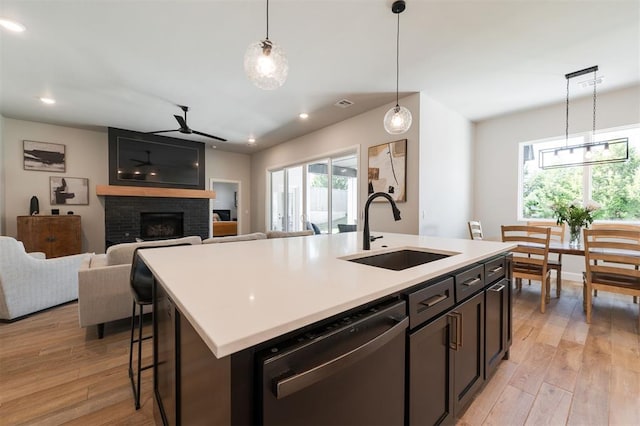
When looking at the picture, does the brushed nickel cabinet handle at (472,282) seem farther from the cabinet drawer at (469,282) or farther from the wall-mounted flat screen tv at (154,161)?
the wall-mounted flat screen tv at (154,161)

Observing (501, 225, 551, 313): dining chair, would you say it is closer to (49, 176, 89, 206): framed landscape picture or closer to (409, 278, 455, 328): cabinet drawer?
(409, 278, 455, 328): cabinet drawer

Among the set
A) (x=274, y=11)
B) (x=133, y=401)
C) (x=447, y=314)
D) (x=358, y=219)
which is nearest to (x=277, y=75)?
(x=274, y=11)

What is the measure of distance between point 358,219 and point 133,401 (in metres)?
3.55

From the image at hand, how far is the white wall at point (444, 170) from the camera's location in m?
3.71

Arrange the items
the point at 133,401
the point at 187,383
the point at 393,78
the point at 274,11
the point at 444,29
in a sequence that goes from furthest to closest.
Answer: the point at 393,78, the point at 444,29, the point at 274,11, the point at 133,401, the point at 187,383

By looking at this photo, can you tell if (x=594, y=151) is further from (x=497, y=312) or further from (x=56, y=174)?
(x=56, y=174)

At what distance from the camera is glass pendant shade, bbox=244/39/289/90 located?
1578 millimetres

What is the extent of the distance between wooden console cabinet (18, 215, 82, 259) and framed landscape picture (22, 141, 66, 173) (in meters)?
1.12

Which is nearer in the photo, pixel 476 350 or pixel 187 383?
pixel 187 383

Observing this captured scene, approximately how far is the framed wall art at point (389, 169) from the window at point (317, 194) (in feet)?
1.50

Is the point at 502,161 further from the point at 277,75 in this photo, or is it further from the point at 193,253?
the point at 193,253

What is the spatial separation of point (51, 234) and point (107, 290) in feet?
11.3

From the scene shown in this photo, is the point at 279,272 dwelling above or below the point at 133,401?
above

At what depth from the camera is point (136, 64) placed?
291 cm
